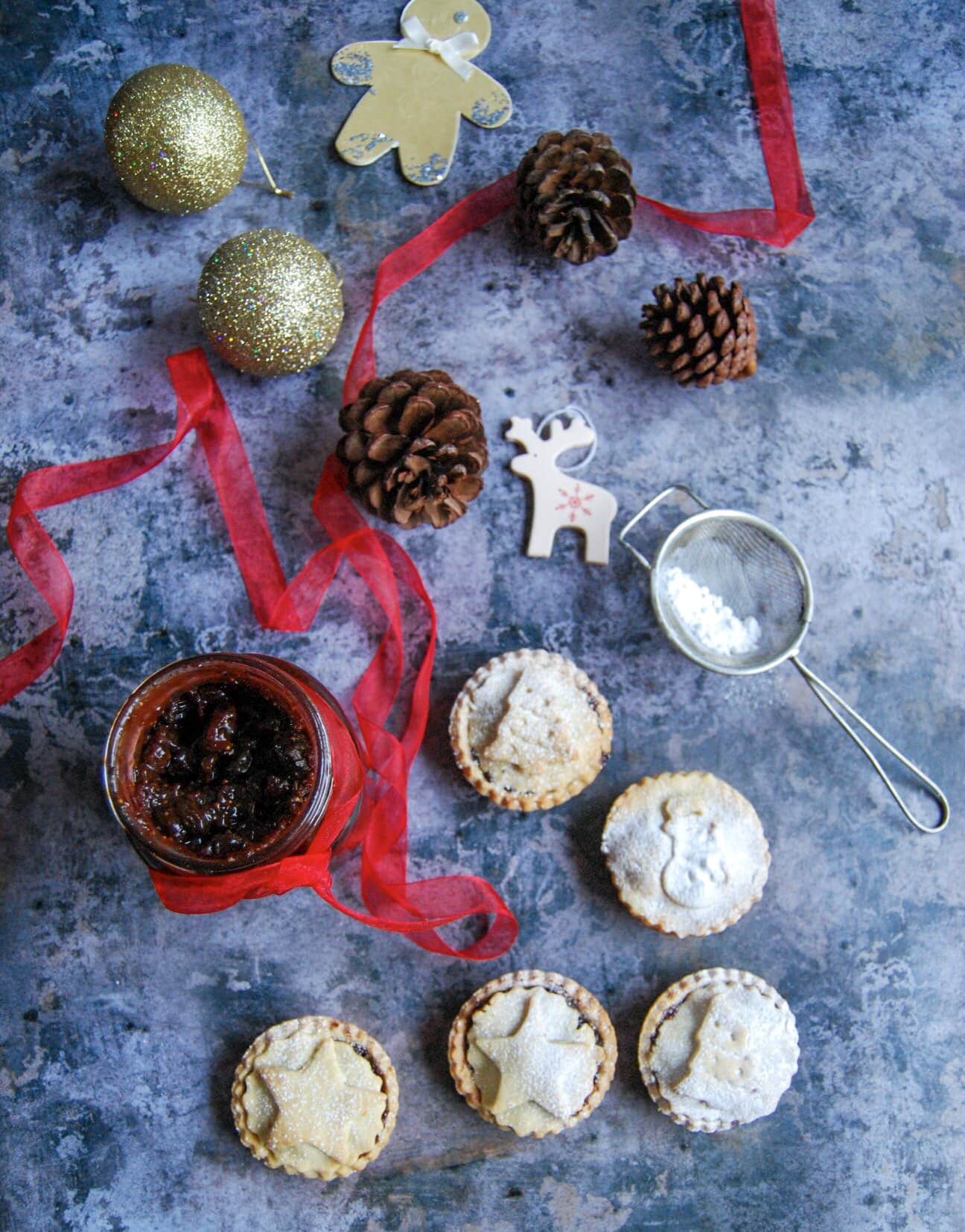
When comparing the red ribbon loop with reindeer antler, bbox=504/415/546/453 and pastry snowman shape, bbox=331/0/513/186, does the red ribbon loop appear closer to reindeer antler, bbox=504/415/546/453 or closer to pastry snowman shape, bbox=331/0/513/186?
reindeer antler, bbox=504/415/546/453

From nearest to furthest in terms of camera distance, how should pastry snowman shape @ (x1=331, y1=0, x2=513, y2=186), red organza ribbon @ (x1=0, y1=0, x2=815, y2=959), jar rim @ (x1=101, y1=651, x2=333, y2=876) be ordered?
jar rim @ (x1=101, y1=651, x2=333, y2=876) → red organza ribbon @ (x1=0, y1=0, x2=815, y2=959) → pastry snowman shape @ (x1=331, y1=0, x2=513, y2=186)

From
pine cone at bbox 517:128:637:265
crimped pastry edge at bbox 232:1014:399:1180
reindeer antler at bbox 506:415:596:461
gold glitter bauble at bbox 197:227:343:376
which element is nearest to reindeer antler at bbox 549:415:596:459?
reindeer antler at bbox 506:415:596:461

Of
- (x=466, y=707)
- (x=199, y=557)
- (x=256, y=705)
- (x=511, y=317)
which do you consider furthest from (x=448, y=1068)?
(x=511, y=317)

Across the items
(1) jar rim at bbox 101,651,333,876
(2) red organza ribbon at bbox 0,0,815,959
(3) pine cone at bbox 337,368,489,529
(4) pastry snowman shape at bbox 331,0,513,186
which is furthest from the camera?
(4) pastry snowman shape at bbox 331,0,513,186

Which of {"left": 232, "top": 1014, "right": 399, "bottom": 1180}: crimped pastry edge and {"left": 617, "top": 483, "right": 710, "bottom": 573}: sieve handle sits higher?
{"left": 617, "top": 483, "right": 710, "bottom": 573}: sieve handle

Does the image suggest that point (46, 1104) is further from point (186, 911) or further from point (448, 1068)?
A: point (448, 1068)

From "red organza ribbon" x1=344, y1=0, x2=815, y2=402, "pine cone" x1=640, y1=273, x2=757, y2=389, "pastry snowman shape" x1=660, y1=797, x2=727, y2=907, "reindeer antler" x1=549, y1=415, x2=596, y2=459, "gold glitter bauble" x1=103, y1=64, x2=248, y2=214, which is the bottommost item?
"pastry snowman shape" x1=660, y1=797, x2=727, y2=907

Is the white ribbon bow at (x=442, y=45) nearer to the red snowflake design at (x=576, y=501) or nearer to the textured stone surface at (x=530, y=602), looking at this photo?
the textured stone surface at (x=530, y=602)

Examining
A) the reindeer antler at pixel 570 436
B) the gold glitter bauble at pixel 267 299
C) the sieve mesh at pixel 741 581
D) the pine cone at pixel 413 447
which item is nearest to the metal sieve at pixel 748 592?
the sieve mesh at pixel 741 581

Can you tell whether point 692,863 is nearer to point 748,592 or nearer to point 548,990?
point 548,990
